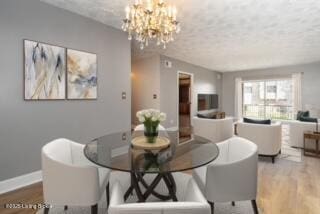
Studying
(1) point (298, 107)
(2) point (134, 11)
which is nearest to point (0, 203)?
(2) point (134, 11)

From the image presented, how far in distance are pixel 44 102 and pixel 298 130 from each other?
505 cm

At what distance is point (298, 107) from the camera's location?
7.20 meters

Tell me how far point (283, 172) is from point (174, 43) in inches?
131

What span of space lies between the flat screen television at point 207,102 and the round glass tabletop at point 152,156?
567cm

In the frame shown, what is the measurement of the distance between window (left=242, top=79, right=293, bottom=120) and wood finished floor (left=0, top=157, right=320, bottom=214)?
522cm

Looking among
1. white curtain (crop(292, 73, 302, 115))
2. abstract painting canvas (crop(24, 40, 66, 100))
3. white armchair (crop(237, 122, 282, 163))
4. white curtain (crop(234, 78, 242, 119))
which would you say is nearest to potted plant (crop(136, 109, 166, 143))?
abstract painting canvas (crop(24, 40, 66, 100))

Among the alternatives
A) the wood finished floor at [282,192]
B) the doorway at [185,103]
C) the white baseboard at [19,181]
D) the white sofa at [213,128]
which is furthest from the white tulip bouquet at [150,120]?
the doorway at [185,103]

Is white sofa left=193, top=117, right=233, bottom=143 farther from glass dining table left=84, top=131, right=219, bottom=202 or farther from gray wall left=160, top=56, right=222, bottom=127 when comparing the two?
glass dining table left=84, top=131, right=219, bottom=202

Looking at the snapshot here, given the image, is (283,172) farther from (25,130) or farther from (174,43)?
(25,130)

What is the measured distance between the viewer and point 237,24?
10.8 feet

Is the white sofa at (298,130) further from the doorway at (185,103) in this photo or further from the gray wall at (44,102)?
the gray wall at (44,102)

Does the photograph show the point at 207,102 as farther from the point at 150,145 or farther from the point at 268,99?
the point at 150,145

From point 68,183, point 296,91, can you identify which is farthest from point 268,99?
point 68,183

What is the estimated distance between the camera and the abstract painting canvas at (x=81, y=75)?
2963 mm
